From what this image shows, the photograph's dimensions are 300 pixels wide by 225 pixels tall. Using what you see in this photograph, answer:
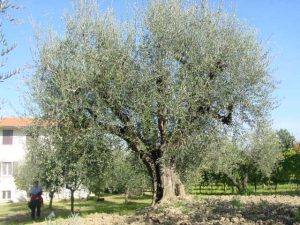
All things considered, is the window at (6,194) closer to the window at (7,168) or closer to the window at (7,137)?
the window at (7,168)

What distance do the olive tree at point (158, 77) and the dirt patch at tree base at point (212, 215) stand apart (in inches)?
85.9

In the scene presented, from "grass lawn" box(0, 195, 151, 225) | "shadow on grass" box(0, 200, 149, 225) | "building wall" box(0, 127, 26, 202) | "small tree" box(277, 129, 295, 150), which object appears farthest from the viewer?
"small tree" box(277, 129, 295, 150)

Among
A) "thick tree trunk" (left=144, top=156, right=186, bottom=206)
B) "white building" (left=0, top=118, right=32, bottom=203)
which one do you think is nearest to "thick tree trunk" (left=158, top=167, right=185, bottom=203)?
"thick tree trunk" (left=144, top=156, right=186, bottom=206)

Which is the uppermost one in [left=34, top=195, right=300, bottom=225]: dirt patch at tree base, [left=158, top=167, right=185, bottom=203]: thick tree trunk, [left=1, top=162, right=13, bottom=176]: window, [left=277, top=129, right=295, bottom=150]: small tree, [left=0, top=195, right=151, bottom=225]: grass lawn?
[left=277, top=129, right=295, bottom=150]: small tree

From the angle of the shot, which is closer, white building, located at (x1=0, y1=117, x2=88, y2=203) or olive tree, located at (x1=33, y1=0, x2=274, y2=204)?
olive tree, located at (x1=33, y1=0, x2=274, y2=204)

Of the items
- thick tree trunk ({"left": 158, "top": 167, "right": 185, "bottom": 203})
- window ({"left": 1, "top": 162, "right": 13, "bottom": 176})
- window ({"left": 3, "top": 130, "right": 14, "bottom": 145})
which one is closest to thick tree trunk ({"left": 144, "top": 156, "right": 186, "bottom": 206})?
thick tree trunk ({"left": 158, "top": 167, "right": 185, "bottom": 203})

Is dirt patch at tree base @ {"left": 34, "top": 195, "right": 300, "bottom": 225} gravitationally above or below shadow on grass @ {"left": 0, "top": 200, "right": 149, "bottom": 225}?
above

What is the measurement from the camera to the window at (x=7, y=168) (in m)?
48.4

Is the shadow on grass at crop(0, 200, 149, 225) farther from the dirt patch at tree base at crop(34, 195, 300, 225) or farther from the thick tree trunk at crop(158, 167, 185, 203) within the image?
the dirt patch at tree base at crop(34, 195, 300, 225)

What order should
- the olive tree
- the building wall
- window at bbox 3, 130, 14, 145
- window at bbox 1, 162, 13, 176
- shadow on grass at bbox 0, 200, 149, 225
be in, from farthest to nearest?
window at bbox 3, 130, 14, 145 < window at bbox 1, 162, 13, 176 < the building wall < shadow on grass at bbox 0, 200, 149, 225 < the olive tree

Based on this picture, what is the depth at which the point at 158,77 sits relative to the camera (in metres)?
14.6

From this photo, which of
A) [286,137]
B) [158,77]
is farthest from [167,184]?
[286,137]

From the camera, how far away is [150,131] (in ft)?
49.0

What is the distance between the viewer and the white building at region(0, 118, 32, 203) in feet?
158
